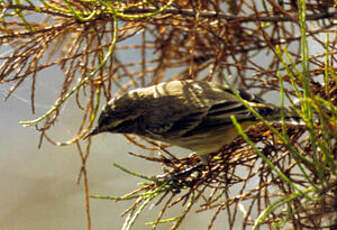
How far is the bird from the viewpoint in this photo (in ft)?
3.11

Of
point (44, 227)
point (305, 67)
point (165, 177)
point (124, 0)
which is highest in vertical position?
point (124, 0)

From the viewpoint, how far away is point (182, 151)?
182 centimetres

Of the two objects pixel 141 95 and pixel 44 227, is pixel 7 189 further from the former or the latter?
pixel 141 95

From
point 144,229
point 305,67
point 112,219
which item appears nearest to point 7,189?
point 112,219

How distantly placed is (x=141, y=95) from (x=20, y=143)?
0.77 meters

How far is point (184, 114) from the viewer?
3.25ft

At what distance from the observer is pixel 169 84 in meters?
1.07

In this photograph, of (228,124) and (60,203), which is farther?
(60,203)

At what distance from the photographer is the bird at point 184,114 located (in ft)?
3.11

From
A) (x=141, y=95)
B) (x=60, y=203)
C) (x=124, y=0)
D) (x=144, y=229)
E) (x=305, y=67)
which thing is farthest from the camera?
(x=144, y=229)

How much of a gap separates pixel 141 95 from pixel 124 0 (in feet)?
0.97

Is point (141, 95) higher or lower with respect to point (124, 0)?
lower

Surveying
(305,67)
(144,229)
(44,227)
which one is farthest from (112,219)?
(305,67)

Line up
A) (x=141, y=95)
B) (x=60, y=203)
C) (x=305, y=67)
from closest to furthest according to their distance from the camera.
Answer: (x=305, y=67), (x=141, y=95), (x=60, y=203)
